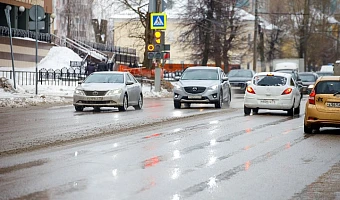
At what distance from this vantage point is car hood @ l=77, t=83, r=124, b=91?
26453 millimetres

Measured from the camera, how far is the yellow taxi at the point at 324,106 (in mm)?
18547

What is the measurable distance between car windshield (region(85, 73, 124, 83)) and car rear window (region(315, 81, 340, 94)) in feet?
32.8

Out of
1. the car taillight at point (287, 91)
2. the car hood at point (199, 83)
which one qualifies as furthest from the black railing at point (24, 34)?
the car taillight at point (287, 91)

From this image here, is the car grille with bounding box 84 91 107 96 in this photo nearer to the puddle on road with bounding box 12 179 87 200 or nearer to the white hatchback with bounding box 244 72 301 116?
the white hatchback with bounding box 244 72 301 116

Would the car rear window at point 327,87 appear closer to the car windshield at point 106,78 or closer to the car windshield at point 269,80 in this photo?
the car windshield at point 269,80

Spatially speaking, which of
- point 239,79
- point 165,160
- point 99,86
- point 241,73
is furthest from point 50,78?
point 165,160

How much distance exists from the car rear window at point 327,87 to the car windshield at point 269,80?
6.96 metres

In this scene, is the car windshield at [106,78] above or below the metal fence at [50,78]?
above

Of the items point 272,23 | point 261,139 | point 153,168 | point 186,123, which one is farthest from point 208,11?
point 153,168

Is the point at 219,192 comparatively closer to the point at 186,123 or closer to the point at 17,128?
the point at 17,128

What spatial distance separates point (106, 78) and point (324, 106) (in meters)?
10.9

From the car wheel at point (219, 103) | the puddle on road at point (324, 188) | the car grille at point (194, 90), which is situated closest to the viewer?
the puddle on road at point (324, 188)

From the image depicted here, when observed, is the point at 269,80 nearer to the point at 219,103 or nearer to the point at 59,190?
the point at 219,103

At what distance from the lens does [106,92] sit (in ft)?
86.4
